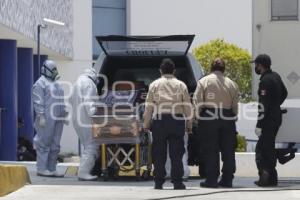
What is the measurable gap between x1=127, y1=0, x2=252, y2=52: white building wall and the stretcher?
103 ft

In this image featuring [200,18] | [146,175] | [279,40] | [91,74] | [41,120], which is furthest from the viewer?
[200,18]

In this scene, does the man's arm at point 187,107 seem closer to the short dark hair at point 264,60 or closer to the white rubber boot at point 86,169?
the short dark hair at point 264,60

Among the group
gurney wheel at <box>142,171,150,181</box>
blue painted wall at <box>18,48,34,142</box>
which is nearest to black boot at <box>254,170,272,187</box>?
gurney wheel at <box>142,171,150,181</box>

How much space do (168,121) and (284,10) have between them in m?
28.7

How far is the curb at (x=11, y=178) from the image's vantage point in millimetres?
12477

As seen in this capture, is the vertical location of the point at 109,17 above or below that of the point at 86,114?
above

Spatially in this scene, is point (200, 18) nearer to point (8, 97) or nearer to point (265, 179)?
point (8, 97)

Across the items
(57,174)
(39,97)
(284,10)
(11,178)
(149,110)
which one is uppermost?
(284,10)

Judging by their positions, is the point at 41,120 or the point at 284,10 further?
the point at 284,10

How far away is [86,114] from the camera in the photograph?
15.2 metres

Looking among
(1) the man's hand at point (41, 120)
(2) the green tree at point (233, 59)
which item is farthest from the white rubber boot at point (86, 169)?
(2) the green tree at point (233, 59)

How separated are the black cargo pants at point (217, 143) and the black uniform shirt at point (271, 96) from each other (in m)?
0.55

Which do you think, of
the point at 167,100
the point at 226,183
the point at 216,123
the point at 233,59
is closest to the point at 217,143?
the point at 216,123

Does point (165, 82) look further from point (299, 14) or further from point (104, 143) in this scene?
point (299, 14)
